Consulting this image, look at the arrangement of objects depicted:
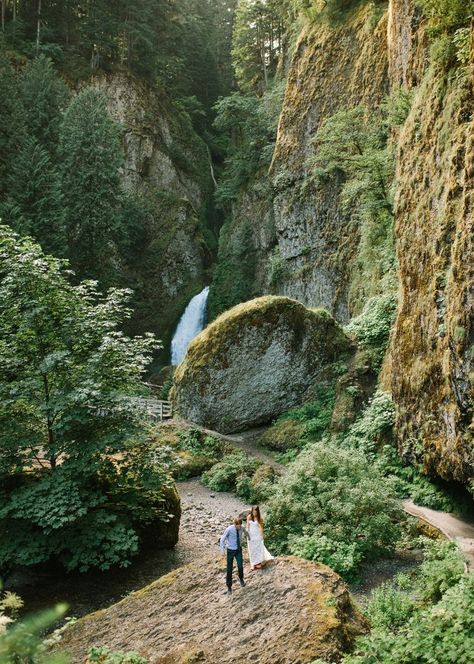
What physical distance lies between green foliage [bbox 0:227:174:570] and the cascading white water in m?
21.6

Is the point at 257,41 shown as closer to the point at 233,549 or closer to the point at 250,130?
the point at 250,130

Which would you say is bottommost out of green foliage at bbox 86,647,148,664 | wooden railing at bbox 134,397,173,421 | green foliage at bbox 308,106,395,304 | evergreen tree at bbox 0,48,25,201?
green foliage at bbox 86,647,148,664

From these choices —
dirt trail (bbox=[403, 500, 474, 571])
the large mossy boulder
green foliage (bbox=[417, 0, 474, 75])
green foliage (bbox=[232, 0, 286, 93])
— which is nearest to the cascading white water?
the large mossy boulder

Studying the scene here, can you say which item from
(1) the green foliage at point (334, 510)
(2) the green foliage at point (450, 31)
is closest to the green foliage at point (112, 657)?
(1) the green foliage at point (334, 510)

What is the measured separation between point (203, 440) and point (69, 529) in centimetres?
939

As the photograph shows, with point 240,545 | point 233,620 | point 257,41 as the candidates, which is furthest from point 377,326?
point 257,41

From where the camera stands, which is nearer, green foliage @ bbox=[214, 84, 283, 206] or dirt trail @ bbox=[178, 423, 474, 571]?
dirt trail @ bbox=[178, 423, 474, 571]

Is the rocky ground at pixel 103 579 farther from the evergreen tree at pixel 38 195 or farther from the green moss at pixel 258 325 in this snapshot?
the evergreen tree at pixel 38 195

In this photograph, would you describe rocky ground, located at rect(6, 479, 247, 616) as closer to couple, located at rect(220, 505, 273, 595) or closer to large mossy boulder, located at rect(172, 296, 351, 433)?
couple, located at rect(220, 505, 273, 595)

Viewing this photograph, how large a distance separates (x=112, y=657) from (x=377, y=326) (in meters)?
14.2

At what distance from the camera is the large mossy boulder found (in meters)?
20.1

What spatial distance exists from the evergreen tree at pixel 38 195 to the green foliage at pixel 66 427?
14.8 m

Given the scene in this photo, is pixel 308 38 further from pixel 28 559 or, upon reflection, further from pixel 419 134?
pixel 28 559

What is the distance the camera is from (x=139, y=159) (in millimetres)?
40094
